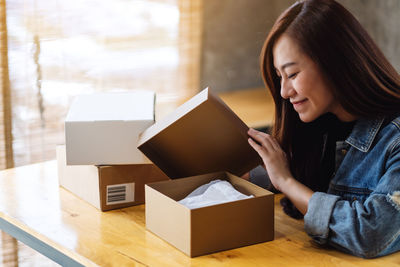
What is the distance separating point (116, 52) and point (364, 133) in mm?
2109

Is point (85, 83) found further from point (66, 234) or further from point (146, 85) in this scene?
point (66, 234)

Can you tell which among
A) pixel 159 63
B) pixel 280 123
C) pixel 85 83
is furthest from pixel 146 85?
pixel 280 123

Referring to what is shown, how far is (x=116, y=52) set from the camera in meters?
3.28

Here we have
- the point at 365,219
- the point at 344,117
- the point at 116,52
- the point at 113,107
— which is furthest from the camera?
the point at 116,52

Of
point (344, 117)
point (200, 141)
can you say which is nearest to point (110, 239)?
point (200, 141)

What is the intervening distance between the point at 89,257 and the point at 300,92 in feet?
2.07

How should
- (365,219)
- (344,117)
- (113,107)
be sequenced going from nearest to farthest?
1. (365,219)
2. (344,117)
3. (113,107)

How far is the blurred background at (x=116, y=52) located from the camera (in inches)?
107

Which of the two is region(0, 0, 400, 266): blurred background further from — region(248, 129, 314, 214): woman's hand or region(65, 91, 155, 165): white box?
region(248, 129, 314, 214): woman's hand

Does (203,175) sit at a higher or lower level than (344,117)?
lower

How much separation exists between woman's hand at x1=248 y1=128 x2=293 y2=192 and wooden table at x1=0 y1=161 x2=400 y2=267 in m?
0.13

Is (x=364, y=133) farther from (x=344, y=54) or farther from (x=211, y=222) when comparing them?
(x=211, y=222)

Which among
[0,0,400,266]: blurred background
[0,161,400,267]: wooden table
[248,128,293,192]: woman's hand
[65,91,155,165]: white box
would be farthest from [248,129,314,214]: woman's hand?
[0,0,400,266]: blurred background

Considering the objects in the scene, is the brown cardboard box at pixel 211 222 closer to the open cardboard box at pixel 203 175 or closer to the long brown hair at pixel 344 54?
the open cardboard box at pixel 203 175
